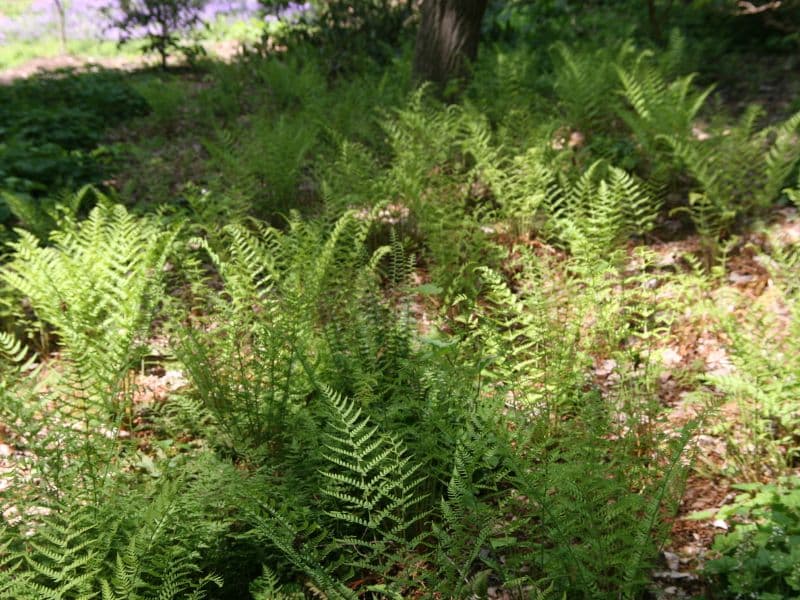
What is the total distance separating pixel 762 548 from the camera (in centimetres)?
192

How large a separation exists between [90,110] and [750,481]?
7.58 metres

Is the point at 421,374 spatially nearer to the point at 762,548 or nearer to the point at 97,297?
the point at 762,548

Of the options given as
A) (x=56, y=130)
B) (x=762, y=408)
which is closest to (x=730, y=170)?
(x=762, y=408)

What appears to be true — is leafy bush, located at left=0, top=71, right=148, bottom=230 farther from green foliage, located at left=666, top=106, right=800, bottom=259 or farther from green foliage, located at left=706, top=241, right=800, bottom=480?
green foliage, located at left=666, top=106, right=800, bottom=259

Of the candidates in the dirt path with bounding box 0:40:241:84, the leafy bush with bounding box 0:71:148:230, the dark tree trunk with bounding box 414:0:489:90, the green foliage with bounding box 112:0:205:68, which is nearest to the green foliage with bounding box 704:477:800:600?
the leafy bush with bounding box 0:71:148:230

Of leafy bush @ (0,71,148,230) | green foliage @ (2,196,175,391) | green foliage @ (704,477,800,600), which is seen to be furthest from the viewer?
leafy bush @ (0,71,148,230)

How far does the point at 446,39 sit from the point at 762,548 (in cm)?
533

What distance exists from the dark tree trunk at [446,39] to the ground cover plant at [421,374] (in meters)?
0.37

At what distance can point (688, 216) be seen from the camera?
4375 millimetres

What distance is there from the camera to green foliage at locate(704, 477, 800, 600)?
6.02 ft

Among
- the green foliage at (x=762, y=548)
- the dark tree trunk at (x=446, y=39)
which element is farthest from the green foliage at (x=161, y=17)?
the green foliage at (x=762, y=548)

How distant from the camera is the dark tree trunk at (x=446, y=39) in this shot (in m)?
6.05

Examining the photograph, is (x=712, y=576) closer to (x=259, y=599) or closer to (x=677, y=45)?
(x=259, y=599)

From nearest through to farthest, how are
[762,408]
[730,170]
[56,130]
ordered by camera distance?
[762,408] < [730,170] < [56,130]
